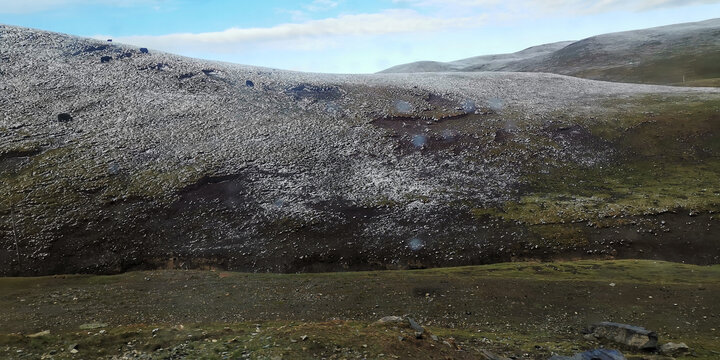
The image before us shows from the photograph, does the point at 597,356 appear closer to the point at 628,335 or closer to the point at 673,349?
the point at 628,335

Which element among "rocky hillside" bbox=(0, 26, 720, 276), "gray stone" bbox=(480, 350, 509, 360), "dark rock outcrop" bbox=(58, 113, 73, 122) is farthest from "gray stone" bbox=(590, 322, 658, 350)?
"dark rock outcrop" bbox=(58, 113, 73, 122)

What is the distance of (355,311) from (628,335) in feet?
58.1

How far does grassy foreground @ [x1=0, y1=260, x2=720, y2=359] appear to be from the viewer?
2316cm

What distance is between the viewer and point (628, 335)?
26.6 metres

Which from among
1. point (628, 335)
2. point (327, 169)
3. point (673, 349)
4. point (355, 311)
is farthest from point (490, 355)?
point (327, 169)

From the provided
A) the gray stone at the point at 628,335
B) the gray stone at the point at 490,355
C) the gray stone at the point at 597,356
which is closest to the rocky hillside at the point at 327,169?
the gray stone at the point at 628,335

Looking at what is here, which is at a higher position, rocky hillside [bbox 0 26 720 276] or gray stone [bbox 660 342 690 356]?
rocky hillside [bbox 0 26 720 276]

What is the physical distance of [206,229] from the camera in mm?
55031

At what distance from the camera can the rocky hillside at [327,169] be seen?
50938 millimetres

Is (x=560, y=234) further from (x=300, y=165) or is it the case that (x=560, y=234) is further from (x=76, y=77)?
(x=76, y=77)

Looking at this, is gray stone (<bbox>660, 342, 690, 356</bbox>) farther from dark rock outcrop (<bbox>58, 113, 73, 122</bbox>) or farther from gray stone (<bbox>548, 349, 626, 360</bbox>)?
dark rock outcrop (<bbox>58, 113, 73, 122</bbox>)

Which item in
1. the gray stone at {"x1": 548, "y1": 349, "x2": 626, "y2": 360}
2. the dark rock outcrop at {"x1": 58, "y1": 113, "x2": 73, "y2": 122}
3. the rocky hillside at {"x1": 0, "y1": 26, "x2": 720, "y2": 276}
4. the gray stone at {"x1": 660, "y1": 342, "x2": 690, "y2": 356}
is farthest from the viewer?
the dark rock outcrop at {"x1": 58, "y1": 113, "x2": 73, "y2": 122}

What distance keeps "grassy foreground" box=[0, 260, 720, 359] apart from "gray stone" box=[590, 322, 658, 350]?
4.18 feet

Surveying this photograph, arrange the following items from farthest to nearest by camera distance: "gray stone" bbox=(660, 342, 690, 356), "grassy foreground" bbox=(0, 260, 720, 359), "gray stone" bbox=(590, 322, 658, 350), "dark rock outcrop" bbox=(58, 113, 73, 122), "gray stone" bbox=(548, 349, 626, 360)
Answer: "dark rock outcrop" bbox=(58, 113, 73, 122) < "gray stone" bbox=(590, 322, 658, 350) < "gray stone" bbox=(660, 342, 690, 356) < "gray stone" bbox=(548, 349, 626, 360) < "grassy foreground" bbox=(0, 260, 720, 359)
